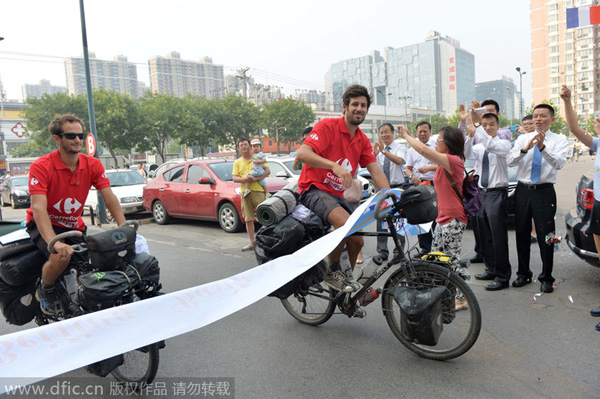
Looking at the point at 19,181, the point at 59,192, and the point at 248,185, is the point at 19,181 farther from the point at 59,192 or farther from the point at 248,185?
the point at 59,192

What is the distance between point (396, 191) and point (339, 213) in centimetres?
51

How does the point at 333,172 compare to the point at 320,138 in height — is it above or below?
below

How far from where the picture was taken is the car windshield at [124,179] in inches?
551

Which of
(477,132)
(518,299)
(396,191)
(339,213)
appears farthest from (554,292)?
(339,213)

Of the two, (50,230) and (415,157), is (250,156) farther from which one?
(50,230)

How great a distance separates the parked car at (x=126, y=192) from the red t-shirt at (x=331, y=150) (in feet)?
30.9

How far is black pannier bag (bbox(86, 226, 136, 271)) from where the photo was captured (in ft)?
9.65

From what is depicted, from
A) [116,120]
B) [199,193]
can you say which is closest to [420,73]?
[116,120]

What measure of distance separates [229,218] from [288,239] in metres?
6.28

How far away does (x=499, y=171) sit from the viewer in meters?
5.01

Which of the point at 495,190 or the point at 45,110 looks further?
the point at 45,110

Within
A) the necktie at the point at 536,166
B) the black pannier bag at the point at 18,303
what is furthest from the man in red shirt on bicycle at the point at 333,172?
the black pannier bag at the point at 18,303

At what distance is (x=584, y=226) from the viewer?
4.87 m

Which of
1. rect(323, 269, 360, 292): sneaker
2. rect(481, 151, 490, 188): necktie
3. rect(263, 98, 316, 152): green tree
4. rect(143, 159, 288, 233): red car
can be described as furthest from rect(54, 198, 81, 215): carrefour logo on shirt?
rect(263, 98, 316, 152): green tree
